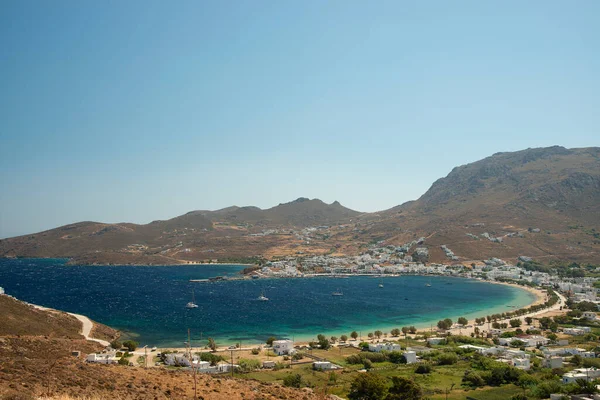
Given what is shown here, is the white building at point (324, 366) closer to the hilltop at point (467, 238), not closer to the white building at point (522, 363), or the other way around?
the white building at point (522, 363)

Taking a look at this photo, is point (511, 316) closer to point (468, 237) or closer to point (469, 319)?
point (469, 319)

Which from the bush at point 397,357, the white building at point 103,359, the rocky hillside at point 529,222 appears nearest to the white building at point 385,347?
the bush at point 397,357

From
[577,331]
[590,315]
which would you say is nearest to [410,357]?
[577,331]

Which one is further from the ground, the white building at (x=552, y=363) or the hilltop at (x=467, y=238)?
the hilltop at (x=467, y=238)

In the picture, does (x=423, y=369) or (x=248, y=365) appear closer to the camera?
(x=423, y=369)

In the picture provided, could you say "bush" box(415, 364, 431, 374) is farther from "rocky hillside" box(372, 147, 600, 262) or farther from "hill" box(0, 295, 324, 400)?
"rocky hillside" box(372, 147, 600, 262)

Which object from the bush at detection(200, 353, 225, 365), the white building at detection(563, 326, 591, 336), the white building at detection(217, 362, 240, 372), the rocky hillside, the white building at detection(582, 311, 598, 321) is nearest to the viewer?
the white building at detection(217, 362, 240, 372)

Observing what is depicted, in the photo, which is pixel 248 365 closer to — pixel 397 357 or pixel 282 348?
pixel 282 348

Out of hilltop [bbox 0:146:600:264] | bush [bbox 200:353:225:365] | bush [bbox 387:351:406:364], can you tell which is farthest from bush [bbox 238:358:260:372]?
hilltop [bbox 0:146:600:264]
